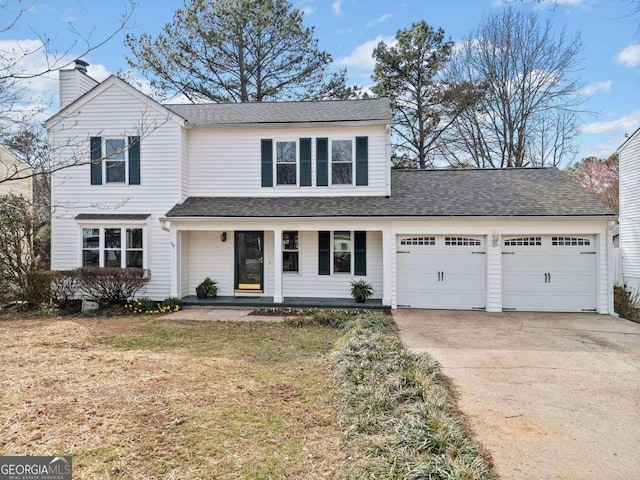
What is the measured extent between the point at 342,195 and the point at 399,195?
69.8 inches

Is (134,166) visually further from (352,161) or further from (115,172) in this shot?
(352,161)

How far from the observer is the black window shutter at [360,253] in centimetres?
1228

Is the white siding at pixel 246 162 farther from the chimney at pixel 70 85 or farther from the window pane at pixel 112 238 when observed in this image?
the chimney at pixel 70 85

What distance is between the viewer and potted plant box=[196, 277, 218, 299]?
1234cm

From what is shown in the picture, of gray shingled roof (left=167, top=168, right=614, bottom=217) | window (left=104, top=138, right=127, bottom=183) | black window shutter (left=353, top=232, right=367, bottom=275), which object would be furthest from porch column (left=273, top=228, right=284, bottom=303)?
window (left=104, top=138, right=127, bottom=183)

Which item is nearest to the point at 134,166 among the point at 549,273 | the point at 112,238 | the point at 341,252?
the point at 112,238

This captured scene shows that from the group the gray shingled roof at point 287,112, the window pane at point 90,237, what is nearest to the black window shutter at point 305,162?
the gray shingled roof at point 287,112

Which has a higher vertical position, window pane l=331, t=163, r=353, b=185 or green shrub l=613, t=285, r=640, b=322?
window pane l=331, t=163, r=353, b=185

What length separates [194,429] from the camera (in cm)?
410

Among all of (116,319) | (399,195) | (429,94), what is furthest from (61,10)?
(429,94)

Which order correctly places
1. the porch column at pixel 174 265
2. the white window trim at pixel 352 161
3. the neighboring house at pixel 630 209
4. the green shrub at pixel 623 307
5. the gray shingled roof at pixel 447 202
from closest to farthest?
the green shrub at pixel 623 307 < the gray shingled roof at pixel 447 202 < the porch column at pixel 174 265 < the white window trim at pixel 352 161 < the neighboring house at pixel 630 209

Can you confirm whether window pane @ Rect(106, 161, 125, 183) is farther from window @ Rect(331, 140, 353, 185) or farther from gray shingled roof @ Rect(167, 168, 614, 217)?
window @ Rect(331, 140, 353, 185)

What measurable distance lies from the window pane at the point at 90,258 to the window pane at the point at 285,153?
632cm

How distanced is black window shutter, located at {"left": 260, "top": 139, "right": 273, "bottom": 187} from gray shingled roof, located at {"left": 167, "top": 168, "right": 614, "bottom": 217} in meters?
0.59
